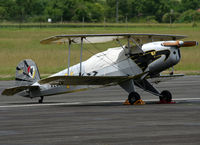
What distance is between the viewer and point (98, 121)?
501 inches

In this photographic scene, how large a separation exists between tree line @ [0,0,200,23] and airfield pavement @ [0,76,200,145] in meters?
62.5

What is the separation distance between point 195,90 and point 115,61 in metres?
5.98

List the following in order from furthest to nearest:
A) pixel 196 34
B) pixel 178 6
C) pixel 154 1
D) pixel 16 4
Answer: pixel 178 6 → pixel 154 1 → pixel 16 4 → pixel 196 34

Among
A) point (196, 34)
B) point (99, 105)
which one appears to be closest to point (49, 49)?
point (196, 34)

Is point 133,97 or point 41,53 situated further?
point 41,53

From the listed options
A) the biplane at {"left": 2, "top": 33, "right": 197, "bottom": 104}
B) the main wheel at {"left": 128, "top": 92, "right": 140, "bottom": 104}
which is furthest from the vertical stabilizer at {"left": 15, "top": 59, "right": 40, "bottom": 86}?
the main wheel at {"left": 128, "top": 92, "right": 140, "bottom": 104}

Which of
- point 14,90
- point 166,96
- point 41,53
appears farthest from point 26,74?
point 41,53

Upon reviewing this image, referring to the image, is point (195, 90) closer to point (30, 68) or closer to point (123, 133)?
point (30, 68)

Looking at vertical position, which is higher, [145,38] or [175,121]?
[145,38]

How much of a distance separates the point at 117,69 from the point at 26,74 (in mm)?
3224

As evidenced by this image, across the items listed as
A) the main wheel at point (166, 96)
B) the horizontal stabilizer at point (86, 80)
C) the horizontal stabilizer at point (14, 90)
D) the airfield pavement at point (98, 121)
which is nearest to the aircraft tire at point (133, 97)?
the airfield pavement at point (98, 121)

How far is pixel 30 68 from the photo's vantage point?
18047 millimetres

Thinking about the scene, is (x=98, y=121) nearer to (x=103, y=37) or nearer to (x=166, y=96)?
(x=166, y=96)

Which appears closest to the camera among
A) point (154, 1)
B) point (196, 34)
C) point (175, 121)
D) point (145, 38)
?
point (175, 121)
